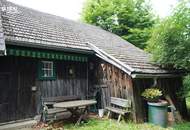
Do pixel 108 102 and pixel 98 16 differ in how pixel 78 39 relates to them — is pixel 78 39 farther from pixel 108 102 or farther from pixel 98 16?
pixel 98 16

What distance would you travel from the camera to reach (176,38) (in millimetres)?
10414

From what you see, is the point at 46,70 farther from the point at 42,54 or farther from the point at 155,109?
the point at 155,109

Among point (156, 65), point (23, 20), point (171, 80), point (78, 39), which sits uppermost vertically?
point (23, 20)

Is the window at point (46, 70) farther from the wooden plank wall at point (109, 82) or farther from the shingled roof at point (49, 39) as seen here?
the wooden plank wall at point (109, 82)

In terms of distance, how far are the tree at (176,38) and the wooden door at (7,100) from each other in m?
7.26

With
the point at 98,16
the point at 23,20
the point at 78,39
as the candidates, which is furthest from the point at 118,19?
the point at 23,20

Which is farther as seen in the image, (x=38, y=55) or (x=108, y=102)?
(x=108, y=102)

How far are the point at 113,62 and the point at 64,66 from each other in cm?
246

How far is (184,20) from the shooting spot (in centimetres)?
1037

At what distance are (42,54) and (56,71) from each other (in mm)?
1250

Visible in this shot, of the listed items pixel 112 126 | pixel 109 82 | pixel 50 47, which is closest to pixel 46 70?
pixel 50 47

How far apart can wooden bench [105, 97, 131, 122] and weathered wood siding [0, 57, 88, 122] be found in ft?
7.09

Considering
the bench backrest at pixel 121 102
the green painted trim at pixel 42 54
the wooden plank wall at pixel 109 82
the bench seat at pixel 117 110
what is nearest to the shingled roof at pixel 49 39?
the green painted trim at pixel 42 54

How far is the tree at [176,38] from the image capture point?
10.2 meters
